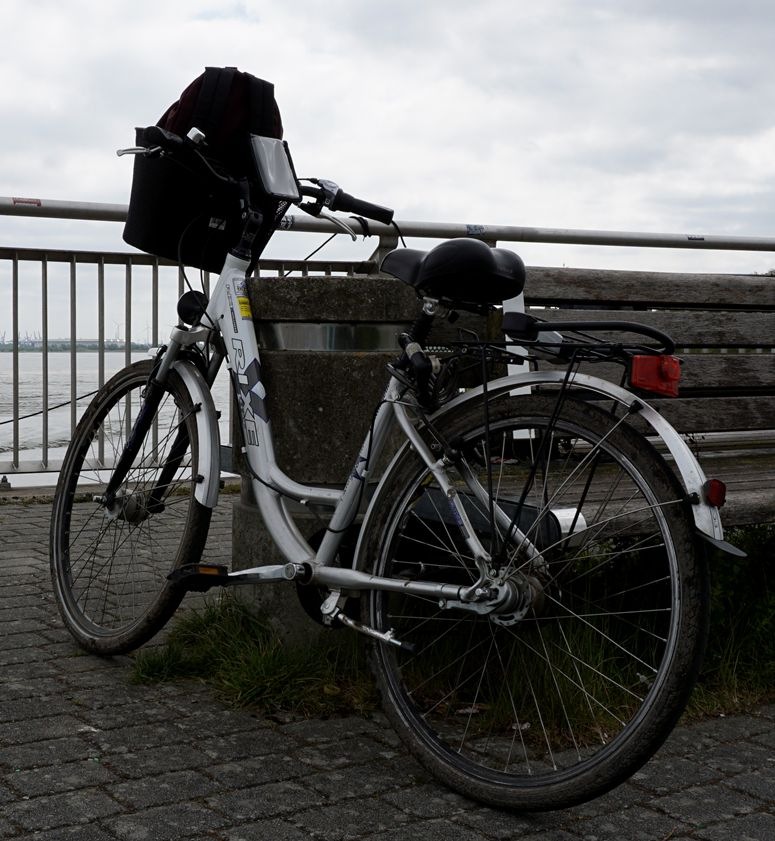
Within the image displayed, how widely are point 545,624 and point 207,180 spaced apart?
1.64m

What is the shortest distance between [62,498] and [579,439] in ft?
7.01

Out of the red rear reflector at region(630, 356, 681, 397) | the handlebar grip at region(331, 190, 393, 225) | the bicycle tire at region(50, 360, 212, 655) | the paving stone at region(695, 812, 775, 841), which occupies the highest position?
the handlebar grip at region(331, 190, 393, 225)

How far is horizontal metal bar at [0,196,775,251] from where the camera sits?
605cm

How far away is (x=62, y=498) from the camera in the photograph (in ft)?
13.9

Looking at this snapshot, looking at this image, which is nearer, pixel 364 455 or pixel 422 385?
pixel 422 385

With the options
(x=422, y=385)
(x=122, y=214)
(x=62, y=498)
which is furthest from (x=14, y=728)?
(x=122, y=214)

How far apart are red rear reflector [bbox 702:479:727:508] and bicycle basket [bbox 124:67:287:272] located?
1655mm

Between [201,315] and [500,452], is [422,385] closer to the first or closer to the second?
[500,452]

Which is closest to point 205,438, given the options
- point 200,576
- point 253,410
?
point 253,410

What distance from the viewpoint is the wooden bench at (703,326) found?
4.23 m

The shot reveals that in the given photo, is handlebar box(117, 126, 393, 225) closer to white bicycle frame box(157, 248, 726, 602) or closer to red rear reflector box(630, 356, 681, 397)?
white bicycle frame box(157, 248, 726, 602)

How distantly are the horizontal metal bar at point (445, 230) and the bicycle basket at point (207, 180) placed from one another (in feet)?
5.63

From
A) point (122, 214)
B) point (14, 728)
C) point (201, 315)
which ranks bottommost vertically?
point (14, 728)

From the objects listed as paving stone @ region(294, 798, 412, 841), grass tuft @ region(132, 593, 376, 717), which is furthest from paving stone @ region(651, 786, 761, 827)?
grass tuft @ region(132, 593, 376, 717)
